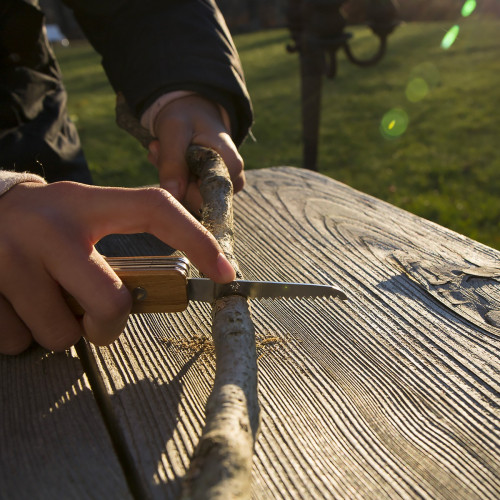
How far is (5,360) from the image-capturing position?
138 cm

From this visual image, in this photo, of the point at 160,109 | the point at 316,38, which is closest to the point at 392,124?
the point at 316,38

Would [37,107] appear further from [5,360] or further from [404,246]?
[404,246]

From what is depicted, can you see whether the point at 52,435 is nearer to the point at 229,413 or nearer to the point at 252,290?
the point at 229,413

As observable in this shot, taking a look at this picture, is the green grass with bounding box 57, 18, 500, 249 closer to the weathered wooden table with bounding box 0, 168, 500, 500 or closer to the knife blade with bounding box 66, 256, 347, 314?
the weathered wooden table with bounding box 0, 168, 500, 500

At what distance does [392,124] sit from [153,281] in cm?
761

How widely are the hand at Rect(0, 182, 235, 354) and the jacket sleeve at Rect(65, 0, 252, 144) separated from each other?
1.13m

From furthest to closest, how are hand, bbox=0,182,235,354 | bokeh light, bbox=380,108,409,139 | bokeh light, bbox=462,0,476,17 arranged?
bokeh light, bbox=462,0,476,17 < bokeh light, bbox=380,108,409,139 < hand, bbox=0,182,235,354

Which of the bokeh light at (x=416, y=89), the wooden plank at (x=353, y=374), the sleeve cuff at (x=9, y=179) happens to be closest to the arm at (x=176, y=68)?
the wooden plank at (x=353, y=374)

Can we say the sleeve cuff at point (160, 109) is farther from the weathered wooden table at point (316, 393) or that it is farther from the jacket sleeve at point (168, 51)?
the weathered wooden table at point (316, 393)

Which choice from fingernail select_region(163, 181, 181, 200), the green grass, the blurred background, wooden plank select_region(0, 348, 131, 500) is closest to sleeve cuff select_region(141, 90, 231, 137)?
fingernail select_region(163, 181, 181, 200)

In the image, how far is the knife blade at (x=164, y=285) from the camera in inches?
50.1

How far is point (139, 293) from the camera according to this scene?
1288mm

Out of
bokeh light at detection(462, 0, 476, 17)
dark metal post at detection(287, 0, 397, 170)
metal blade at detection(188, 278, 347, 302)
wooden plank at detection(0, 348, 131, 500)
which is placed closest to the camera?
wooden plank at detection(0, 348, 131, 500)

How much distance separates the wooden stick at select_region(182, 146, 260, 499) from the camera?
0.87m
